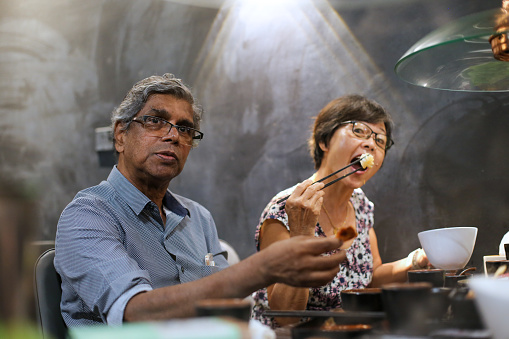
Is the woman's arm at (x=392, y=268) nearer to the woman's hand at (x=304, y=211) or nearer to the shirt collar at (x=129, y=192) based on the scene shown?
the woman's hand at (x=304, y=211)

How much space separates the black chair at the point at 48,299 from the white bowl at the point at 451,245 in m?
1.14

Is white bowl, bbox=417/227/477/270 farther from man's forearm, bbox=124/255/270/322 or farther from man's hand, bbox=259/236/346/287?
man's forearm, bbox=124/255/270/322

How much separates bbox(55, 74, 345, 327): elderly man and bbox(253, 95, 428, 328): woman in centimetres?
25

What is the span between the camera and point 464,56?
148 cm

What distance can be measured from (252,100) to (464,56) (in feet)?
4.71

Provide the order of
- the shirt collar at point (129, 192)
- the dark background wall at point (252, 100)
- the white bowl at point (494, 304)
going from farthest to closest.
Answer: the dark background wall at point (252, 100) → the shirt collar at point (129, 192) → the white bowl at point (494, 304)

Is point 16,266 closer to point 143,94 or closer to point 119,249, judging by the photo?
point 119,249

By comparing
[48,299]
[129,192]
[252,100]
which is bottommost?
[48,299]

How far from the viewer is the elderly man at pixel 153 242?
1.03 meters

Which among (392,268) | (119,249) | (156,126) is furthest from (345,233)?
(392,268)

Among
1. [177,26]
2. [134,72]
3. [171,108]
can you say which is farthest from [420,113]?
[134,72]

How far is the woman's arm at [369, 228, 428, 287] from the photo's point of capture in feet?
6.31

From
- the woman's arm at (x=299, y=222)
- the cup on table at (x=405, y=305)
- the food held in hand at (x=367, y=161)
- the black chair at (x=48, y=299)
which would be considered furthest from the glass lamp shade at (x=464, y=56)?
the black chair at (x=48, y=299)

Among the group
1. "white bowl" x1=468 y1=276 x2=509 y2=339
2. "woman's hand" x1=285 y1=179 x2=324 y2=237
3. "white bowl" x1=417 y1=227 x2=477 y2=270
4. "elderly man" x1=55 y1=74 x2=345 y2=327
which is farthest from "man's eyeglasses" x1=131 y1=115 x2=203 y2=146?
"white bowl" x1=468 y1=276 x2=509 y2=339
